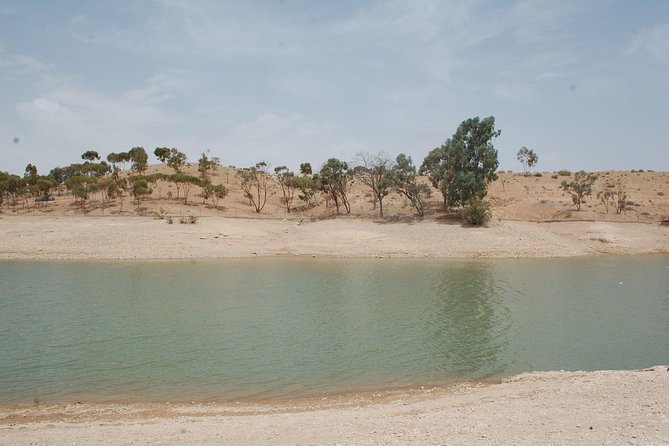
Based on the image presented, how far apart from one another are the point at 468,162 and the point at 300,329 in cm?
4326

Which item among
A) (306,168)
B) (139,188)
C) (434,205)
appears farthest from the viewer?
(306,168)

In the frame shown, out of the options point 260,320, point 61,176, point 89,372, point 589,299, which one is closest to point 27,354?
point 89,372

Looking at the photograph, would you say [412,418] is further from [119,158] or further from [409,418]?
[119,158]

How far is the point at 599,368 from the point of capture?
15109 millimetres

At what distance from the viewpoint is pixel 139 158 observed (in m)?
85.8

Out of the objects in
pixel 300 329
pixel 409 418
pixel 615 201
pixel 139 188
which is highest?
pixel 139 188

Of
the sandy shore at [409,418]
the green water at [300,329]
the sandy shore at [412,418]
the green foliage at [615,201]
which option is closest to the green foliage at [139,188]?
the green water at [300,329]

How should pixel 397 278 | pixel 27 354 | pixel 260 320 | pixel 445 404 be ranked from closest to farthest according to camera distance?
1. pixel 445 404
2. pixel 27 354
3. pixel 260 320
4. pixel 397 278

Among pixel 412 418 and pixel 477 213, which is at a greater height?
pixel 477 213

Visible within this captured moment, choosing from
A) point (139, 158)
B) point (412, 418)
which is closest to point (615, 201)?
point (412, 418)

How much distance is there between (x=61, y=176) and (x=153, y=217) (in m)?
45.2

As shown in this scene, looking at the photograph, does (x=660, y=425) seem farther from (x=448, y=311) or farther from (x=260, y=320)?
(x=260, y=320)

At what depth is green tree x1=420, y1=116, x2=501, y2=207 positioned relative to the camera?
55.5m

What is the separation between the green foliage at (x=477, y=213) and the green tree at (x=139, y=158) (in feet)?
203
